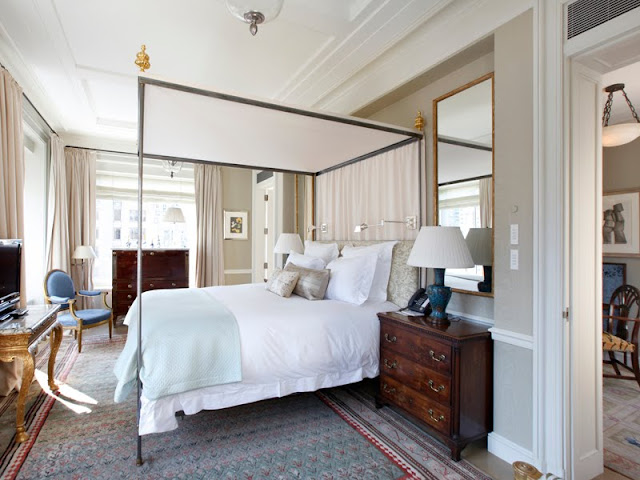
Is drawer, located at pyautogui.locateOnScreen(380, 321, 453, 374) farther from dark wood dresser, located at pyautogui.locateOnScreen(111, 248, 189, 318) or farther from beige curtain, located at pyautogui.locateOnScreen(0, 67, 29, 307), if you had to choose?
dark wood dresser, located at pyautogui.locateOnScreen(111, 248, 189, 318)

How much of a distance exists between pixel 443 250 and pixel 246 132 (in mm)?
1837

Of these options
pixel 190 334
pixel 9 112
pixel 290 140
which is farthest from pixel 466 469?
pixel 9 112

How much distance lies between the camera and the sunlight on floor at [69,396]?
2746 mm

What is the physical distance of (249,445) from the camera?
2248mm

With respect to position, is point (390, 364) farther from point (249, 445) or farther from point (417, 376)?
point (249, 445)

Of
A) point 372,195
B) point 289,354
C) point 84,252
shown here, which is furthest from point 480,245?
point 84,252

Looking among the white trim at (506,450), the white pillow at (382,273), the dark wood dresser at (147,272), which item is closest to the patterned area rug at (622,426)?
the white trim at (506,450)

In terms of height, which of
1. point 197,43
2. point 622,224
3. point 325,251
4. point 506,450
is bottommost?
point 506,450

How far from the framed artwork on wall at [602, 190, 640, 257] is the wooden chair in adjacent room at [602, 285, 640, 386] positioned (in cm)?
59

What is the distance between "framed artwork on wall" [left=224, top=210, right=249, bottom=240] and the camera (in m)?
6.77

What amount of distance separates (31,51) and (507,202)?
418cm

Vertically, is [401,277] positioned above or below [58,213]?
below

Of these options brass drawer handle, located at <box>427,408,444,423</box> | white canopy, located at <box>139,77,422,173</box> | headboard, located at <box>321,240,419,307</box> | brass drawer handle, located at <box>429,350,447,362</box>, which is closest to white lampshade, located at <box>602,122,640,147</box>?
white canopy, located at <box>139,77,422,173</box>

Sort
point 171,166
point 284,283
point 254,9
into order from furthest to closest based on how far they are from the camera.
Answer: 1. point 171,166
2. point 284,283
3. point 254,9
